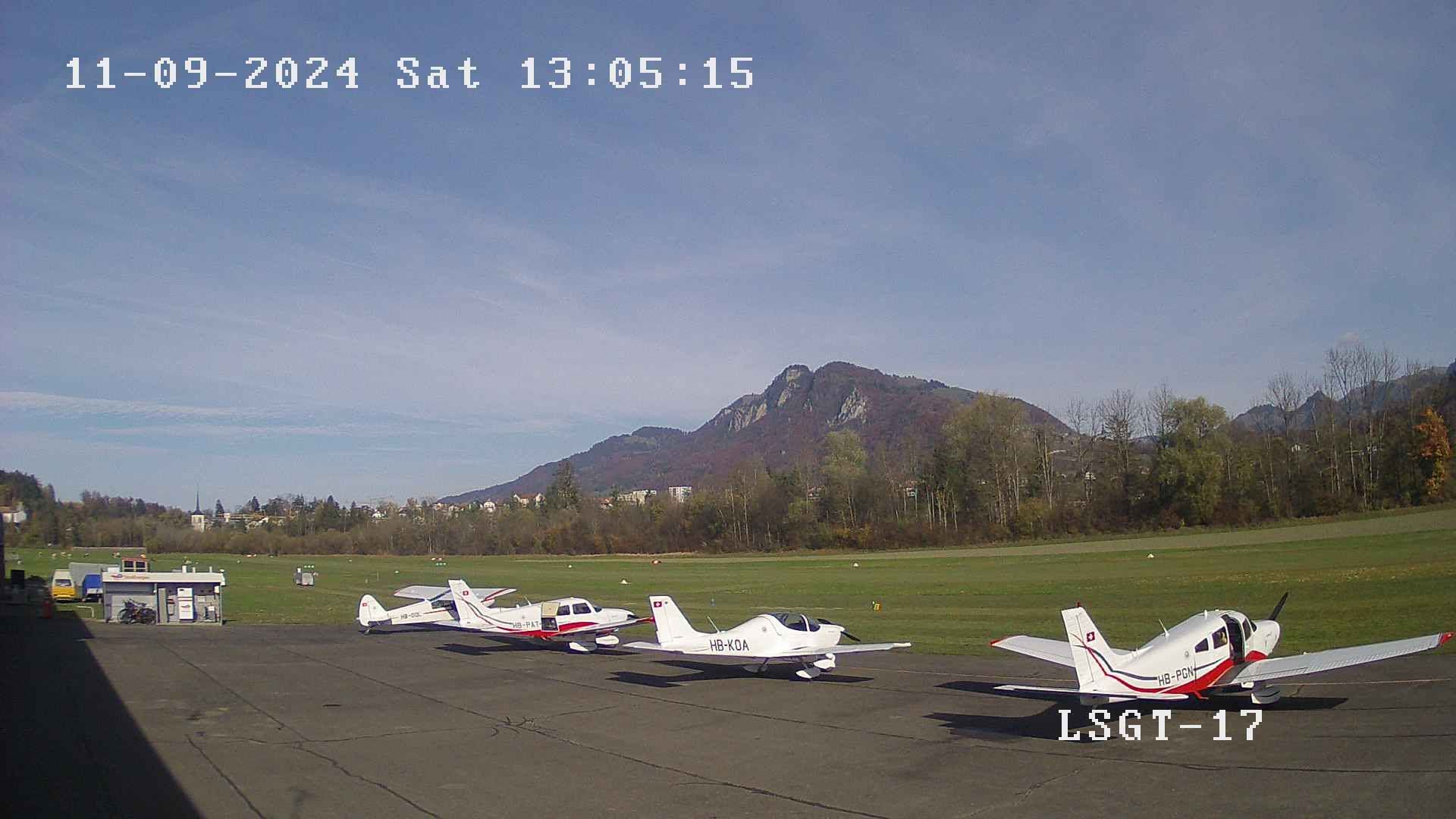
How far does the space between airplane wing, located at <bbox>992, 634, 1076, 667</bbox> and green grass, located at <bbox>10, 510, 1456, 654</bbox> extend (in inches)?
317

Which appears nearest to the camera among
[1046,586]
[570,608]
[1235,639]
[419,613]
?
[1235,639]

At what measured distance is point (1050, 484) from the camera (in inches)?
3858

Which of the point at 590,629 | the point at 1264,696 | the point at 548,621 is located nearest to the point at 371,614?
the point at 548,621

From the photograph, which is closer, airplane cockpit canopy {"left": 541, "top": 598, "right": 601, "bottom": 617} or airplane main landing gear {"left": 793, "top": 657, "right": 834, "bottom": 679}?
airplane main landing gear {"left": 793, "top": 657, "right": 834, "bottom": 679}

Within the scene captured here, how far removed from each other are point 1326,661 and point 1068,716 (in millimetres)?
4060

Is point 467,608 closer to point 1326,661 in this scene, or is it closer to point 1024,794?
point 1024,794

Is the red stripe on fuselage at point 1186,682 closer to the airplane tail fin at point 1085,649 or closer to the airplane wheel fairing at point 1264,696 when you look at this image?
the airplane tail fin at point 1085,649

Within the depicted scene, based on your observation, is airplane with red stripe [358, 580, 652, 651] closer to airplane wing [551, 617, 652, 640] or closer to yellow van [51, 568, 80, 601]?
airplane wing [551, 617, 652, 640]

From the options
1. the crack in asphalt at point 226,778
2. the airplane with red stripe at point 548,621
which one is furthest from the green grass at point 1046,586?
the crack in asphalt at point 226,778

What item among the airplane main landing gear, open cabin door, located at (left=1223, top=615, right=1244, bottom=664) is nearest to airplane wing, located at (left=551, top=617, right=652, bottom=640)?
the airplane main landing gear

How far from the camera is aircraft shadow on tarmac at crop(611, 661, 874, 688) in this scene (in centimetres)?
2242

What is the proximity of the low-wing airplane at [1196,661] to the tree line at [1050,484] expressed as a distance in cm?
6869

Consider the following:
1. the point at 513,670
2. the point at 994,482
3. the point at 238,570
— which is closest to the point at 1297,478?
the point at 994,482

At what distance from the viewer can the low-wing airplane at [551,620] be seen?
2947cm
